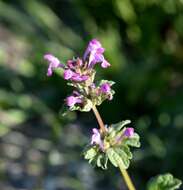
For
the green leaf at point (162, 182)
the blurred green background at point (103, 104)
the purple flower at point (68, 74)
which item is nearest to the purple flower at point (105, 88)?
the purple flower at point (68, 74)

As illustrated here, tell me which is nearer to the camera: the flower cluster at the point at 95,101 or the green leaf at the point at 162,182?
the flower cluster at the point at 95,101

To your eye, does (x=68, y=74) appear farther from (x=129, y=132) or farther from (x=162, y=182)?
(x=162, y=182)

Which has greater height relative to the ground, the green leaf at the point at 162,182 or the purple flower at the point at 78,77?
the purple flower at the point at 78,77

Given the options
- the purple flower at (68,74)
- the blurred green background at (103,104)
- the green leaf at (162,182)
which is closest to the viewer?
the purple flower at (68,74)

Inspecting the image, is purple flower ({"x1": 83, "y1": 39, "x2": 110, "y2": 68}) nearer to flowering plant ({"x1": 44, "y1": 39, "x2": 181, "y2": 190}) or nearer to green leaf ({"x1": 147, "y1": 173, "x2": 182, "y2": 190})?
flowering plant ({"x1": 44, "y1": 39, "x2": 181, "y2": 190})

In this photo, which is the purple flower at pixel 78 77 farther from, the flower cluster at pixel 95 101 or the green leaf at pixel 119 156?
the green leaf at pixel 119 156

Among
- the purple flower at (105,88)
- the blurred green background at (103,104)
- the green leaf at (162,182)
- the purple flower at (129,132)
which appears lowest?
the green leaf at (162,182)

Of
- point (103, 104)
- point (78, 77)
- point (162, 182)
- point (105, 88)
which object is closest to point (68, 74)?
point (78, 77)
